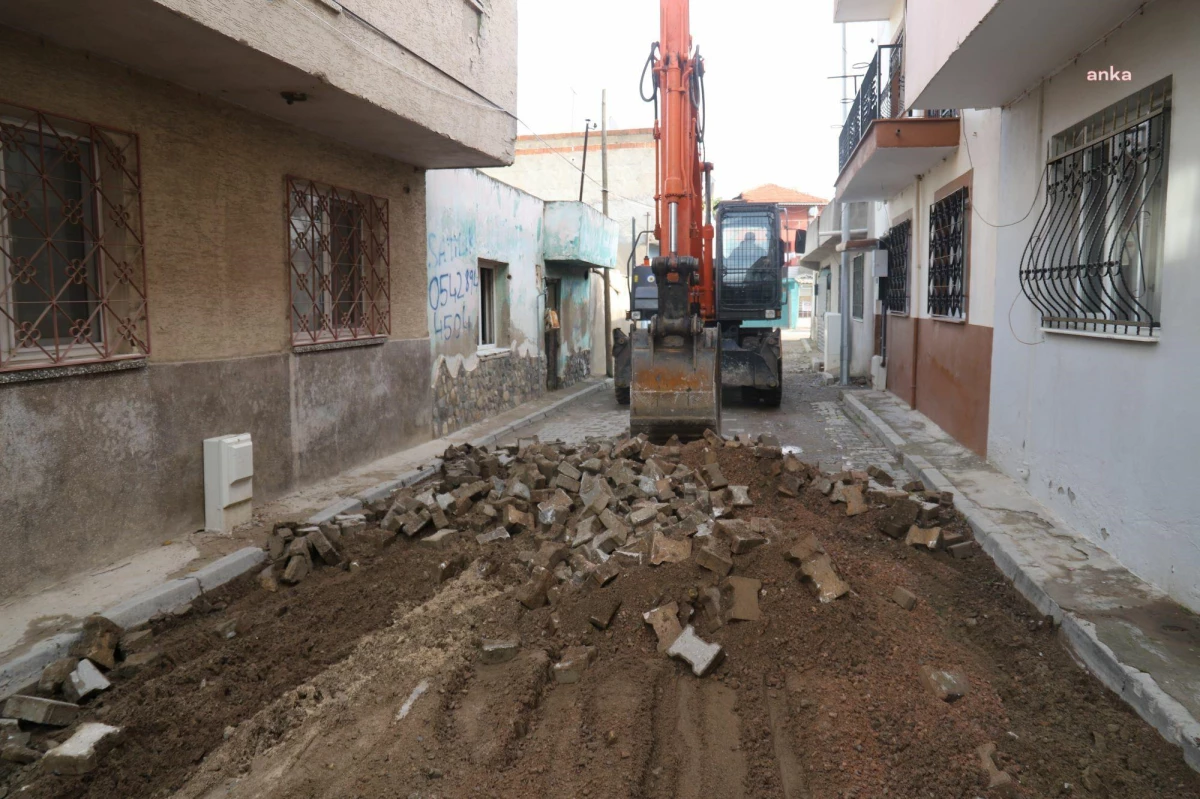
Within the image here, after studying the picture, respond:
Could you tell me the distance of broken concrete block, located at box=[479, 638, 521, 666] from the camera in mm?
4312

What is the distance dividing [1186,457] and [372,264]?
24.8 feet

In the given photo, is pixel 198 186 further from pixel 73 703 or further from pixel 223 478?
pixel 73 703

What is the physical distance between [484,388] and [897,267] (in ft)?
25.1

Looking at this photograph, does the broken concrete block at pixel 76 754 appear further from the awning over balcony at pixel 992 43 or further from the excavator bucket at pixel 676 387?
the excavator bucket at pixel 676 387

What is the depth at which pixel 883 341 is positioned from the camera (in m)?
16.0

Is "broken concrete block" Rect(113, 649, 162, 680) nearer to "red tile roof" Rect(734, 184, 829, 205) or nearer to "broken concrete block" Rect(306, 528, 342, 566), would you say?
"broken concrete block" Rect(306, 528, 342, 566)

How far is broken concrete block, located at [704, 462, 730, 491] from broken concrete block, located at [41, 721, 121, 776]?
4923 mm

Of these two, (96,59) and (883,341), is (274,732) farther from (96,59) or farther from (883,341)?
(883,341)

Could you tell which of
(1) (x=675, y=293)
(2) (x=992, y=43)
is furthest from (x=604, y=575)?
(1) (x=675, y=293)

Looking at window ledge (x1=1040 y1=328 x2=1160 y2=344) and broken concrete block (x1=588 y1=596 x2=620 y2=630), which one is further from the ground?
window ledge (x1=1040 y1=328 x2=1160 y2=344)

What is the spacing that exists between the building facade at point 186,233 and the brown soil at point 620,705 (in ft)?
4.22

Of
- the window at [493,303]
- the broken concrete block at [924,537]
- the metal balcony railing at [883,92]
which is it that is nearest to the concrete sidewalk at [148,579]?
the broken concrete block at [924,537]

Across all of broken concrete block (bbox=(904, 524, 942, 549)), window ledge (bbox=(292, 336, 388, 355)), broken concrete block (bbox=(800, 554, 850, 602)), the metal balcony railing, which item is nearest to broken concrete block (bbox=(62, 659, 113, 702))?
broken concrete block (bbox=(800, 554, 850, 602))

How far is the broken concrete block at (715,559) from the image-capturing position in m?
5.02
